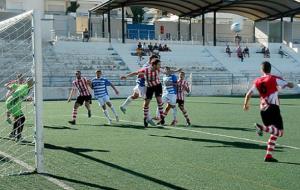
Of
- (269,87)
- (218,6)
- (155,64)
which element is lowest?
(269,87)

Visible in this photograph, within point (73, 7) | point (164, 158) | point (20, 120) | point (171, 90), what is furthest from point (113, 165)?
point (73, 7)

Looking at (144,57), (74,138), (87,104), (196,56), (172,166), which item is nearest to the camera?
(172,166)

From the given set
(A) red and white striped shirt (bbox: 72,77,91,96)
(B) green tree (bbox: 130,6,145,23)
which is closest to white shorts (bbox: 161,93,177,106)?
(A) red and white striped shirt (bbox: 72,77,91,96)

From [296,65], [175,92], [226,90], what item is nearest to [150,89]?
[175,92]

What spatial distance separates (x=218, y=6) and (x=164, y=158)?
116 ft

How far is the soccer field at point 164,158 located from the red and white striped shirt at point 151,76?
1.21m

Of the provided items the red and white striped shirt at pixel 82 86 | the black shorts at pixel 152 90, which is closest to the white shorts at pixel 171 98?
the black shorts at pixel 152 90

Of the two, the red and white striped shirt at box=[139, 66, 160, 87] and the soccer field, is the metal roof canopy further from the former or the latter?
the soccer field

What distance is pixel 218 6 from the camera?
1684 inches

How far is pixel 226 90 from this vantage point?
34344 mm

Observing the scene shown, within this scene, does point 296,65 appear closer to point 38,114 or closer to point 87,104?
point 87,104

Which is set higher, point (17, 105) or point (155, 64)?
point (155, 64)

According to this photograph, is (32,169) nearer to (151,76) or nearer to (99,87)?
(151,76)

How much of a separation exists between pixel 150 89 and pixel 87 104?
11.5ft
